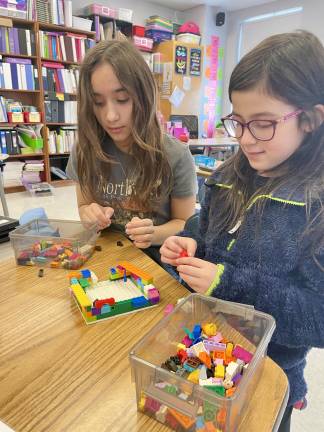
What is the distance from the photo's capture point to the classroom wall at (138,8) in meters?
4.05

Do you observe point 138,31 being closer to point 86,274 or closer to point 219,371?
point 86,274

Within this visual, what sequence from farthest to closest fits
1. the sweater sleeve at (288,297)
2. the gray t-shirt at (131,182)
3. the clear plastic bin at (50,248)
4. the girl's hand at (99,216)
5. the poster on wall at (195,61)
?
1. the poster on wall at (195,61)
2. the gray t-shirt at (131,182)
3. the girl's hand at (99,216)
4. the clear plastic bin at (50,248)
5. the sweater sleeve at (288,297)

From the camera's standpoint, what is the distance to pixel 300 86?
63 cm

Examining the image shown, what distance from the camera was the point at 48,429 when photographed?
41 cm

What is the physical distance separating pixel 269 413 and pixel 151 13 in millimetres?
5381

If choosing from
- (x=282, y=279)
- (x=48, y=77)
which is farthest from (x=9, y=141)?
→ (x=282, y=279)

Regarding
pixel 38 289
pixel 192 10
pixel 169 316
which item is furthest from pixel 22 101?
pixel 169 316

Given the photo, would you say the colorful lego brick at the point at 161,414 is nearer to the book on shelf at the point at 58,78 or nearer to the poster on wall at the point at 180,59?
the book on shelf at the point at 58,78

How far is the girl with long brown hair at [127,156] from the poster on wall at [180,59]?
13.0 feet

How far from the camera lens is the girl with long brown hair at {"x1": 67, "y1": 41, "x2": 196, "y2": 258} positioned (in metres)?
0.96

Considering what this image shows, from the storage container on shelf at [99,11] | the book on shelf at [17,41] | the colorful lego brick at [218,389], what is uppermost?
the storage container on shelf at [99,11]

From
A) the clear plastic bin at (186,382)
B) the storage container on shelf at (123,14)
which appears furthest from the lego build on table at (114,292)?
the storage container on shelf at (123,14)

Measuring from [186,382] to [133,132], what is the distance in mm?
800

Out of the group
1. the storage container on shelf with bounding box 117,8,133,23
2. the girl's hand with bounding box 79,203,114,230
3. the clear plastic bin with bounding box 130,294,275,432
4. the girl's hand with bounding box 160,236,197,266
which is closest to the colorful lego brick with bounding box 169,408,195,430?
the clear plastic bin with bounding box 130,294,275,432
